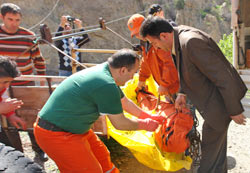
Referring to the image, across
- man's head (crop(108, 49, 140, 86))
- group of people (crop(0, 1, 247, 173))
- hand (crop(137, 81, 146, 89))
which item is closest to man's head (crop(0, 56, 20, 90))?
group of people (crop(0, 1, 247, 173))

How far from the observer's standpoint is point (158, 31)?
2.14 meters

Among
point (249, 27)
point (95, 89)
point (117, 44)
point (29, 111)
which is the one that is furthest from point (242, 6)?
point (117, 44)

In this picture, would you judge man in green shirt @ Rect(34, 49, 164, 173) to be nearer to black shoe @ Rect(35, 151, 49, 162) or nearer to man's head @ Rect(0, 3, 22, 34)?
black shoe @ Rect(35, 151, 49, 162)

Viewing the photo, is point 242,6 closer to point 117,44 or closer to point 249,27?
point 249,27

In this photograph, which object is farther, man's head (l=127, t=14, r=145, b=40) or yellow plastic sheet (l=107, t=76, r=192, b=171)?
man's head (l=127, t=14, r=145, b=40)

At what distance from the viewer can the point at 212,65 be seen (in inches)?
77.4

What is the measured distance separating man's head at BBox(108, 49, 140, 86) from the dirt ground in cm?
144

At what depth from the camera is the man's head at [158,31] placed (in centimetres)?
212

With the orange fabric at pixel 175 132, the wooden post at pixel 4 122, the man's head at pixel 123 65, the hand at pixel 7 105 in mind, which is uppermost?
the man's head at pixel 123 65

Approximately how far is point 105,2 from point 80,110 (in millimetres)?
12991

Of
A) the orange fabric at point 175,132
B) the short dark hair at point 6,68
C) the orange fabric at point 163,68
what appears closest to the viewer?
the short dark hair at point 6,68

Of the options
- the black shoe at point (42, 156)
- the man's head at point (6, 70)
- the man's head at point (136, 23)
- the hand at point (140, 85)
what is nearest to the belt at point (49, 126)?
the man's head at point (6, 70)

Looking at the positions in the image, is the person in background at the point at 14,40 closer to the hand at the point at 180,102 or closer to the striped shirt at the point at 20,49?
the striped shirt at the point at 20,49

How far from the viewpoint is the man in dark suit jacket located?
196 centimetres
